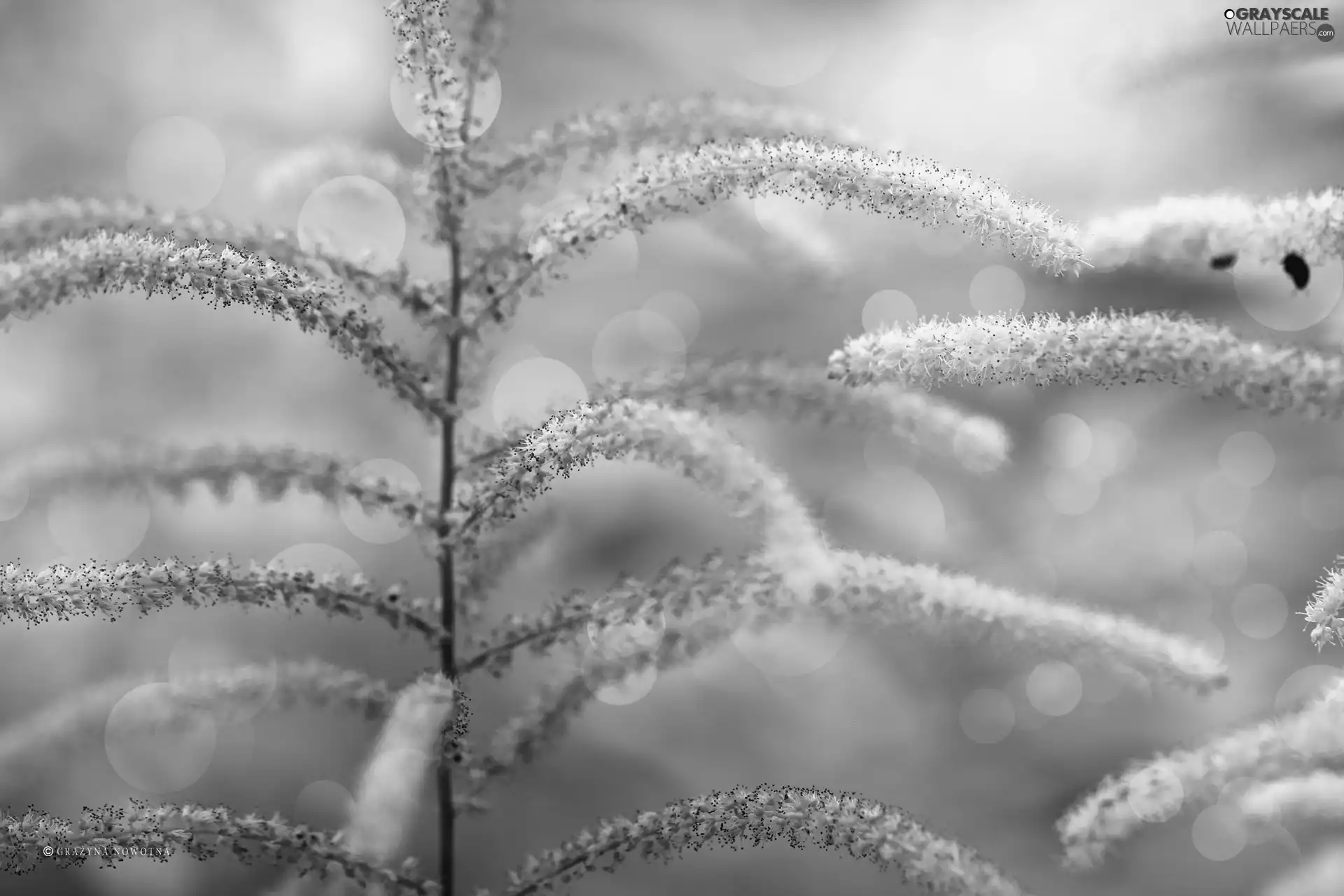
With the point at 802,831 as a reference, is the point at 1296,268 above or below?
above

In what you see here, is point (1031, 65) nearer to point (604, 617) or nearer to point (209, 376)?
point (604, 617)

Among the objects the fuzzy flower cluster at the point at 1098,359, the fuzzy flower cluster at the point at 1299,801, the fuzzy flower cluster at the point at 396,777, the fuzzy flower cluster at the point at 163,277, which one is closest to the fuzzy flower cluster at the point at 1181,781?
the fuzzy flower cluster at the point at 1299,801

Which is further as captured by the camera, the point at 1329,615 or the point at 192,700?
the point at 192,700

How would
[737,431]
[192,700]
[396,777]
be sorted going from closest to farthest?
[396,777] → [192,700] → [737,431]

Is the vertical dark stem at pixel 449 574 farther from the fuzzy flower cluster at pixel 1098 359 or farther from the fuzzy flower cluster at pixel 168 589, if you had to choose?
the fuzzy flower cluster at pixel 1098 359

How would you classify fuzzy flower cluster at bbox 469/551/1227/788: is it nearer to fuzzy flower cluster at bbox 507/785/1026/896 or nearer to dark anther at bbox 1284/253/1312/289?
fuzzy flower cluster at bbox 507/785/1026/896

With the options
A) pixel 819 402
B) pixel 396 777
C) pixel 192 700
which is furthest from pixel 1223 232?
pixel 192 700

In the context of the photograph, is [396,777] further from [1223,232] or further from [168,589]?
[1223,232]
